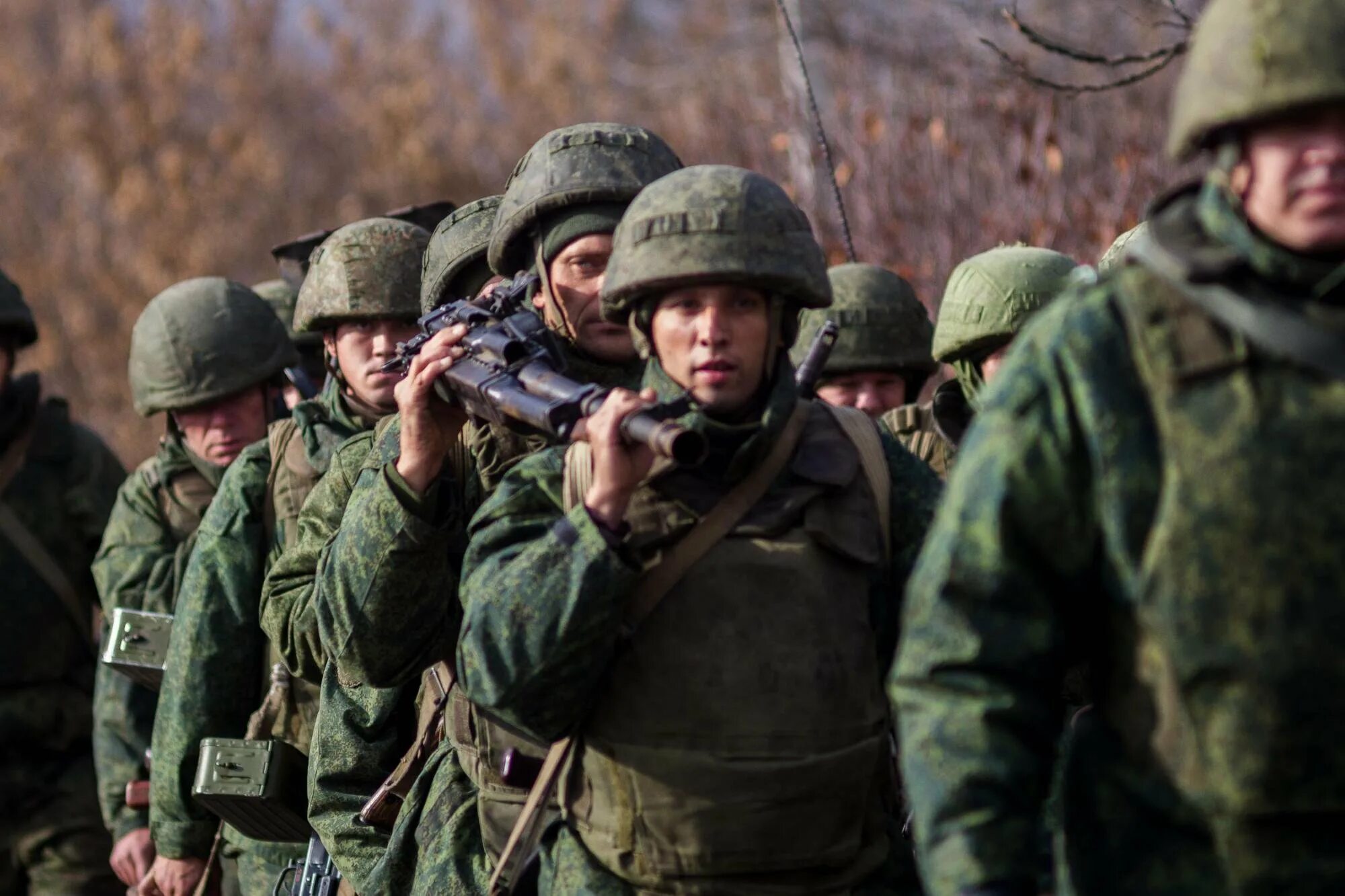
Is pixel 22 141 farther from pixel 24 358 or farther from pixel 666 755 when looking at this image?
pixel 666 755

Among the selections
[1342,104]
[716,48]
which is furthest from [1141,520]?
[716,48]

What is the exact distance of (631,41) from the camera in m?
33.3

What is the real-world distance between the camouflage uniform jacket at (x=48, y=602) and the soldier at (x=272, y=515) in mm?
1775

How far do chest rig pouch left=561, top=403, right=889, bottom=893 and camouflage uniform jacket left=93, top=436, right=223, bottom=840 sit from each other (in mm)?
4054

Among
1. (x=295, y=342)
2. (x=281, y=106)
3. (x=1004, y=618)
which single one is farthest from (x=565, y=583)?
(x=281, y=106)

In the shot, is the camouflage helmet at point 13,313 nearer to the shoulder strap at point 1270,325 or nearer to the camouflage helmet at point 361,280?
the camouflage helmet at point 361,280

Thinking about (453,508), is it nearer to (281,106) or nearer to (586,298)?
(586,298)

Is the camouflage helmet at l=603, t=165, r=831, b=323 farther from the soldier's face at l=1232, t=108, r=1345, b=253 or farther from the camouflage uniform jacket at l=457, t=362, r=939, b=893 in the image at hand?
the soldier's face at l=1232, t=108, r=1345, b=253

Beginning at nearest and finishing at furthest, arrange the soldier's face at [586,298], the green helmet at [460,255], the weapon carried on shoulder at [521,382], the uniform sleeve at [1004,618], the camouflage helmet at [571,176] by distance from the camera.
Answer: the uniform sleeve at [1004,618], the weapon carried on shoulder at [521,382], the soldier's face at [586,298], the camouflage helmet at [571,176], the green helmet at [460,255]

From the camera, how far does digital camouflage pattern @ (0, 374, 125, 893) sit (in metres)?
8.94

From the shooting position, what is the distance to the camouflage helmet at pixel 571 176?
5699 mm

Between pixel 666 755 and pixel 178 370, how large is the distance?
4.32 metres

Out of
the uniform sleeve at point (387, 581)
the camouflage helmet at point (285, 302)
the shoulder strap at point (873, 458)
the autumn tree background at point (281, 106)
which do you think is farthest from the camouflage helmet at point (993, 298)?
the autumn tree background at point (281, 106)

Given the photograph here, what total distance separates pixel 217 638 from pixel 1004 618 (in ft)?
12.9
